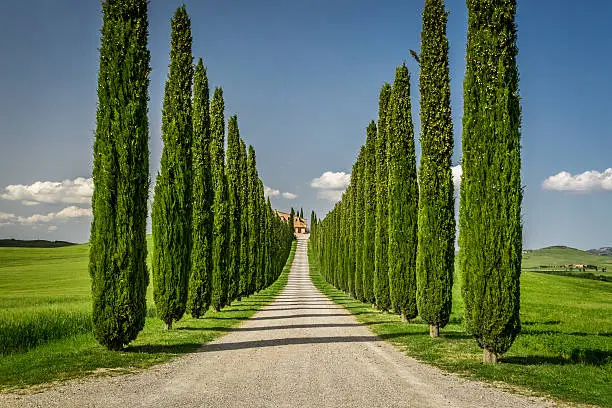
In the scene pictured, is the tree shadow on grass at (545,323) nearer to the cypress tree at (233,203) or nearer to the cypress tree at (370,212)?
the cypress tree at (370,212)

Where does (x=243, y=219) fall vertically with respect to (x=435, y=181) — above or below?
below

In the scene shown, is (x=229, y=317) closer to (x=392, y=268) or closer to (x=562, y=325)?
(x=392, y=268)

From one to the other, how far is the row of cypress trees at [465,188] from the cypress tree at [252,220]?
1474 cm

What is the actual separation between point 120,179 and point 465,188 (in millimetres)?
8642

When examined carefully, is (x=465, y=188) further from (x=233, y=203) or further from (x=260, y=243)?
(x=260, y=243)

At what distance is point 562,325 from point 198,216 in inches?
662

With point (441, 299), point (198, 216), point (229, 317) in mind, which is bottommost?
point (229, 317)

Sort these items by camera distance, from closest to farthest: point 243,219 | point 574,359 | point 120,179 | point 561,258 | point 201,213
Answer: point 120,179 < point 574,359 < point 201,213 < point 243,219 < point 561,258

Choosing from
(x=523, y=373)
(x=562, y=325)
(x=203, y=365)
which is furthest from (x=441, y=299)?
(x=562, y=325)

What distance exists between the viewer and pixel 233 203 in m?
32.7

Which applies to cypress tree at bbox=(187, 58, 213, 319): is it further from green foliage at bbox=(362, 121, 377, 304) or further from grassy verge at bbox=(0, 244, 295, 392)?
green foliage at bbox=(362, 121, 377, 304)

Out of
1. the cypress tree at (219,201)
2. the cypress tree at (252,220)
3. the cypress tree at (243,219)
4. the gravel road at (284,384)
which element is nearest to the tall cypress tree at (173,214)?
the gravel road at (284,384)

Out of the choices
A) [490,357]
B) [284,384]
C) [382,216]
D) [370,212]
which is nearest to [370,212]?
[370,212]

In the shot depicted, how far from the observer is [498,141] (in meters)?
11.7
